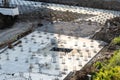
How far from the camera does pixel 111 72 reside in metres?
10.3

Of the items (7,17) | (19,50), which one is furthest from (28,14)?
(19,50)

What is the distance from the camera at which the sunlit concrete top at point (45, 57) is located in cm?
1171

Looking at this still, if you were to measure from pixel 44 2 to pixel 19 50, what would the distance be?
7.64m

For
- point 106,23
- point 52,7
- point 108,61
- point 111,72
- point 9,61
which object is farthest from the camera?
point 52,7

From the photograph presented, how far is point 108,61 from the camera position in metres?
11.8

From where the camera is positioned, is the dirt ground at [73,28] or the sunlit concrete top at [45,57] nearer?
the sunlit concrete top at [45,57]

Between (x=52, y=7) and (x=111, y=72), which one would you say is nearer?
(x=111, y=72)

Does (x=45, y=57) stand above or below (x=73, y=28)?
below

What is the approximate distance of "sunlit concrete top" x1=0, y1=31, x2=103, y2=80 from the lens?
11711 millimetres

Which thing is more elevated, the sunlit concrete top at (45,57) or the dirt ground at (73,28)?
the dirt ground at (73,28)

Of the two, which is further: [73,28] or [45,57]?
[73,28]

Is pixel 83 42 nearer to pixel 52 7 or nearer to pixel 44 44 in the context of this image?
pixel 44 44

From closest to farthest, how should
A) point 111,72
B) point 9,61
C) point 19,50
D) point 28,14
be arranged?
point 111,72
point 9,61
point 19,50
point 28,14

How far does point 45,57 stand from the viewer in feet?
42.6
